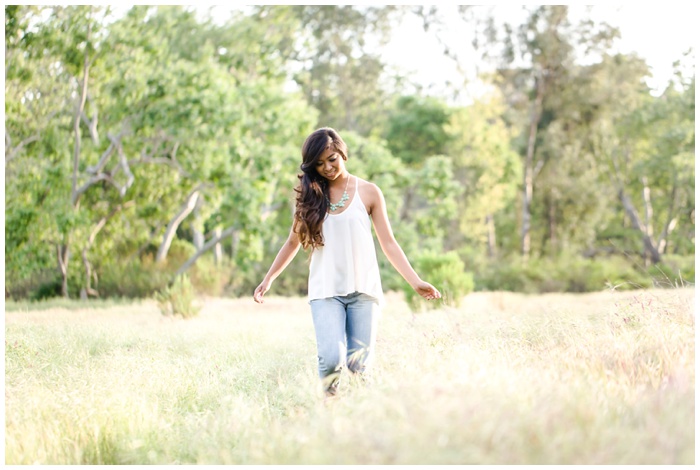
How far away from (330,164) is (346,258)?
1.87 feet

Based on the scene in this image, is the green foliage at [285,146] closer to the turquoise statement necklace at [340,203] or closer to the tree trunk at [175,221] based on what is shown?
the tree trunk at [175,221]

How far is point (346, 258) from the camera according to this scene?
13.4 feet

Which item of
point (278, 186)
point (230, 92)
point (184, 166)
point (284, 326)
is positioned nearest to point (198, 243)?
point (278, 186)

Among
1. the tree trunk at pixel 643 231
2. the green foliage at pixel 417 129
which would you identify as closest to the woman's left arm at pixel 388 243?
the green foliage at pixel 417 129

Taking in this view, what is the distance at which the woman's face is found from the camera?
4.18 m

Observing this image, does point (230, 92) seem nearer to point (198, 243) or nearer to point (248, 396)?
point (198, 243)

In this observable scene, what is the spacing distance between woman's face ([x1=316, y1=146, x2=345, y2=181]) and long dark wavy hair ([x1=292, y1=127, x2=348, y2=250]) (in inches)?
0.8

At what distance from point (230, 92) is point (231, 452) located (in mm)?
10484

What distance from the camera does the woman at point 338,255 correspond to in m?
4.07

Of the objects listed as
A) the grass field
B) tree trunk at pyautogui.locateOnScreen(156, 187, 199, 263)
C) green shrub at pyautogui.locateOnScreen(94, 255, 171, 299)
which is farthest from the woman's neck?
tree trunk at pyautogui.locateOnScreen(156, 187, 199, 263)

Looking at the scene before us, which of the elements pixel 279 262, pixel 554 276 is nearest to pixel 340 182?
pixel 279 262

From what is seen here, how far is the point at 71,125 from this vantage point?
549 inches

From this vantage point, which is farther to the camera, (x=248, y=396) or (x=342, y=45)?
(x=342, y=45)

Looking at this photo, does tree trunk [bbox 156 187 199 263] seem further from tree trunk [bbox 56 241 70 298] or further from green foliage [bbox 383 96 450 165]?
green foliage [bbox 383 96 450 165]
